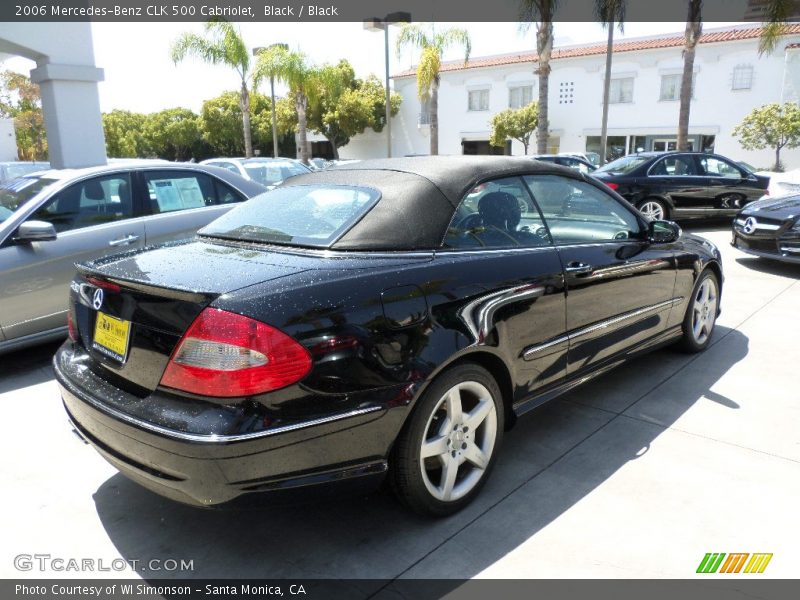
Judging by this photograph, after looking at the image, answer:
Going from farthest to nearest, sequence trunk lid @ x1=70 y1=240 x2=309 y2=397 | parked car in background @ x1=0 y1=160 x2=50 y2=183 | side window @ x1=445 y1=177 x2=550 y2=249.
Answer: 1. parked car in background @ x1=0 y1=160 x2=50 y2=183
2. side window @ x1=445 y1=177 x2=550 y2=249
3. trunk lid @ x1=70 y1=240 x2=309 y2=397

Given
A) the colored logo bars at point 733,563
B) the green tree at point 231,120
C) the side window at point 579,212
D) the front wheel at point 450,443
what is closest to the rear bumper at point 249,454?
the front wheel at point 450,443

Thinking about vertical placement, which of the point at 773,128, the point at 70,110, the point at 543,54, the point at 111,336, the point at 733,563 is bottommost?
the point at 733,563

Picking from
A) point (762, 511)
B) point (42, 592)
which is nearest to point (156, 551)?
point (42, 592)

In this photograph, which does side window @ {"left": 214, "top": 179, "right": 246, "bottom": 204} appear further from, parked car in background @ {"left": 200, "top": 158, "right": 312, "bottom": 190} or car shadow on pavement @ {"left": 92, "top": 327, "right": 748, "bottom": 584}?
parked car in background @ {"left": 200, "top": 158, "right": 312, "bottom": 190}

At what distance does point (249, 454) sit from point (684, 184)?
10.8 meters

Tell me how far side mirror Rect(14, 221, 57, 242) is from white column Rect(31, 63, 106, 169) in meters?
6.34

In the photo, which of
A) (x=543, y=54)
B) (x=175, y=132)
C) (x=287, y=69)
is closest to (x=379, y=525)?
(x=543, y=54)

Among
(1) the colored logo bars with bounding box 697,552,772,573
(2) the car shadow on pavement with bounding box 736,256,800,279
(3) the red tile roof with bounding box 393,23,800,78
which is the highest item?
(3) the red tile roof with bounding box 393,23,800,78

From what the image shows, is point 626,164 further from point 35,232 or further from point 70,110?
point 35,232

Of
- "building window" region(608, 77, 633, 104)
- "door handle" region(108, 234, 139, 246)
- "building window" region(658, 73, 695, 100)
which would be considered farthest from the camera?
"building window" region(608, 77, 633, 104)

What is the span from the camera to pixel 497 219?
3.21 metres

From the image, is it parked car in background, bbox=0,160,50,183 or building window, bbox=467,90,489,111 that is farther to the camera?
building window, bbox=467,90,489,111

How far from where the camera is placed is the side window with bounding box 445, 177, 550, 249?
2.98 m

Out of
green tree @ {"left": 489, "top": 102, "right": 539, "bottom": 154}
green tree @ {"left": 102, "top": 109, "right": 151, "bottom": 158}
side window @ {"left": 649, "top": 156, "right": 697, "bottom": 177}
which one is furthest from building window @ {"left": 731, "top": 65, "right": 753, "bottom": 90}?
green tree @ {"left": 102, "top": 109, "right": 151, "bottom": 158}
